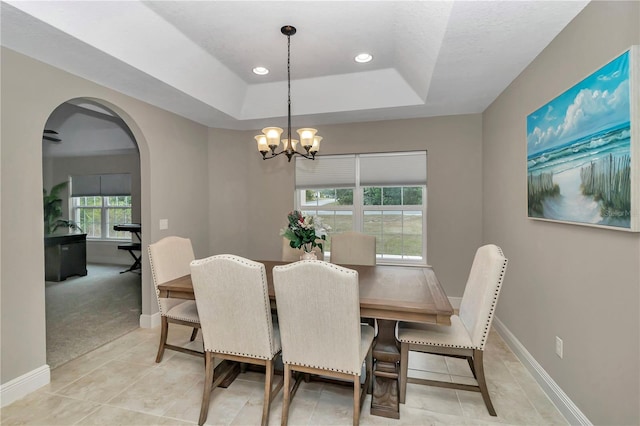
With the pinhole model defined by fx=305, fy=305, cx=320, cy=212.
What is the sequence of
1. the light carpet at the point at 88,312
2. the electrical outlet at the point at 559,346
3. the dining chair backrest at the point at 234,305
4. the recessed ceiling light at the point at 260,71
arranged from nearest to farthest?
the dining chair backrest at the point at 234,305
the electrical outlet at the point at 559,346
the light carpet at the point at 88,312
the recessed ceiling light at the point at 260,71

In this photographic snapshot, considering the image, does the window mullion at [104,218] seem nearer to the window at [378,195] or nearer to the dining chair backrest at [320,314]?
the window at [378,195]

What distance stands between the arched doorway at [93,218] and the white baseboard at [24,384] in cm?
29

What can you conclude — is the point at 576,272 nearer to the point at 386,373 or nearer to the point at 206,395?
the point at 386,373

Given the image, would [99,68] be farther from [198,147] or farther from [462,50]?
[462,50]

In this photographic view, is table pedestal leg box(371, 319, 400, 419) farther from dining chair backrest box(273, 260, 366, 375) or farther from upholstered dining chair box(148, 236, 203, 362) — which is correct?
upholstered dining chair box(148, 236, 203, 362)

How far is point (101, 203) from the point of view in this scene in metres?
6.98

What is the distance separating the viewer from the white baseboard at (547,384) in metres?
1.82

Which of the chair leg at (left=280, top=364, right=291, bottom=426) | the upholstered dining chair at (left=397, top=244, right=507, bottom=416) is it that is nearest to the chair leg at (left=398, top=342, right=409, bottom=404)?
the upholstered dining chair at (left=397, top=244, right=507, bottom=416)

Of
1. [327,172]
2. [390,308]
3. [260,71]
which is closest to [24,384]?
[390,308]

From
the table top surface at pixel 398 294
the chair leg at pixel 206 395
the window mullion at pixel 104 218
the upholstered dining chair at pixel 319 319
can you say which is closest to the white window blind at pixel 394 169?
the table top surface at pixel 398 294

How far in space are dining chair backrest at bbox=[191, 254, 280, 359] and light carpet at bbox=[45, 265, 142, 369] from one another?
1813mm

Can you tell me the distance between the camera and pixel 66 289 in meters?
4.76

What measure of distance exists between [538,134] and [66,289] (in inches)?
250

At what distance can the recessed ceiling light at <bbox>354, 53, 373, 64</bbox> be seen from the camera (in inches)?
117
